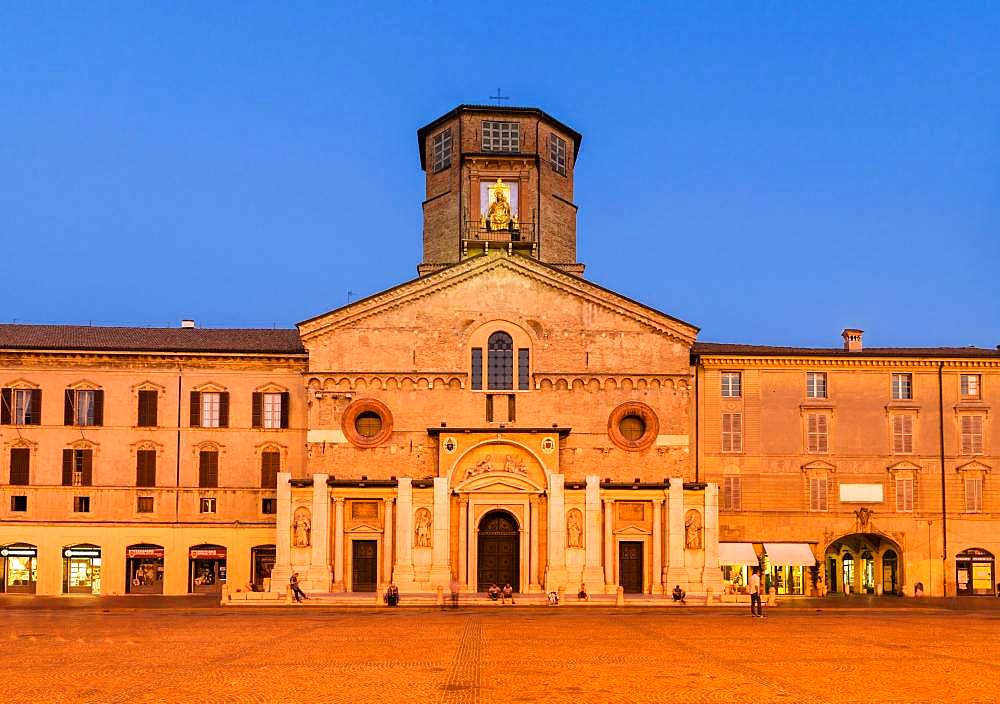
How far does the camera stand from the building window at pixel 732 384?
6097cm

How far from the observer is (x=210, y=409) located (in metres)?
61.0

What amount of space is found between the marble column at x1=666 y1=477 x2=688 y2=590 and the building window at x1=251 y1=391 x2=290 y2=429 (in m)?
19.4

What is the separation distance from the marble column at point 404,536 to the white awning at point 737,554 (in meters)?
15.1

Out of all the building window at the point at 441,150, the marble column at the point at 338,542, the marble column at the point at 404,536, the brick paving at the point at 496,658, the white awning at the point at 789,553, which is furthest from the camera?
the building window at the point at 441,150

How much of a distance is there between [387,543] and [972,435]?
97.1ft

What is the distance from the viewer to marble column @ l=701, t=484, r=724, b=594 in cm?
5591

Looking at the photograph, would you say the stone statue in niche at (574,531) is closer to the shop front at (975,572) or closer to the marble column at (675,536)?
the marble column at (675,536)

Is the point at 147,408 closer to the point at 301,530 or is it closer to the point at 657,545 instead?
the point at 301,530

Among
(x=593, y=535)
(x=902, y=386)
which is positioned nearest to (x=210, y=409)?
(x=593, y=535)

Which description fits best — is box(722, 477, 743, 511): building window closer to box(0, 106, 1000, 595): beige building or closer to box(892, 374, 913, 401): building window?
box(0, 106, 1000, 595): beige building

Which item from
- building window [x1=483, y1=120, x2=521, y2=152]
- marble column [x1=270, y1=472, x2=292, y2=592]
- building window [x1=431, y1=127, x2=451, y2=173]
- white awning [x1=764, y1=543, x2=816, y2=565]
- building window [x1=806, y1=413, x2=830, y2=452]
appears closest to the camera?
marble column [x1=270, y1=472, x2=292, y2=592]

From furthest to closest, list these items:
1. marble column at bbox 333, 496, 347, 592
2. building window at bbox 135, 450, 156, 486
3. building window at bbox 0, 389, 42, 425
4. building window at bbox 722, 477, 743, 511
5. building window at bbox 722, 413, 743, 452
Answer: building window at bbox 722, 413, 743, 452 < building window at bbox 135, 450, 156, 486 < building window at bbox 722, 477, 743, 511 < building window at bbox 0, 389, 42, 425 < marble column at bbox 333, 496, 347, 592

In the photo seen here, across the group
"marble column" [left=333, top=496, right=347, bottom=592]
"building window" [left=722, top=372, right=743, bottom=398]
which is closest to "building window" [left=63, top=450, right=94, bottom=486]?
"marble column" [left=333, top=496, right=347, bottom=592]

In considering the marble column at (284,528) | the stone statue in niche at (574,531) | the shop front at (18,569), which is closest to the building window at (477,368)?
the stone statue in niche at (574,531)
